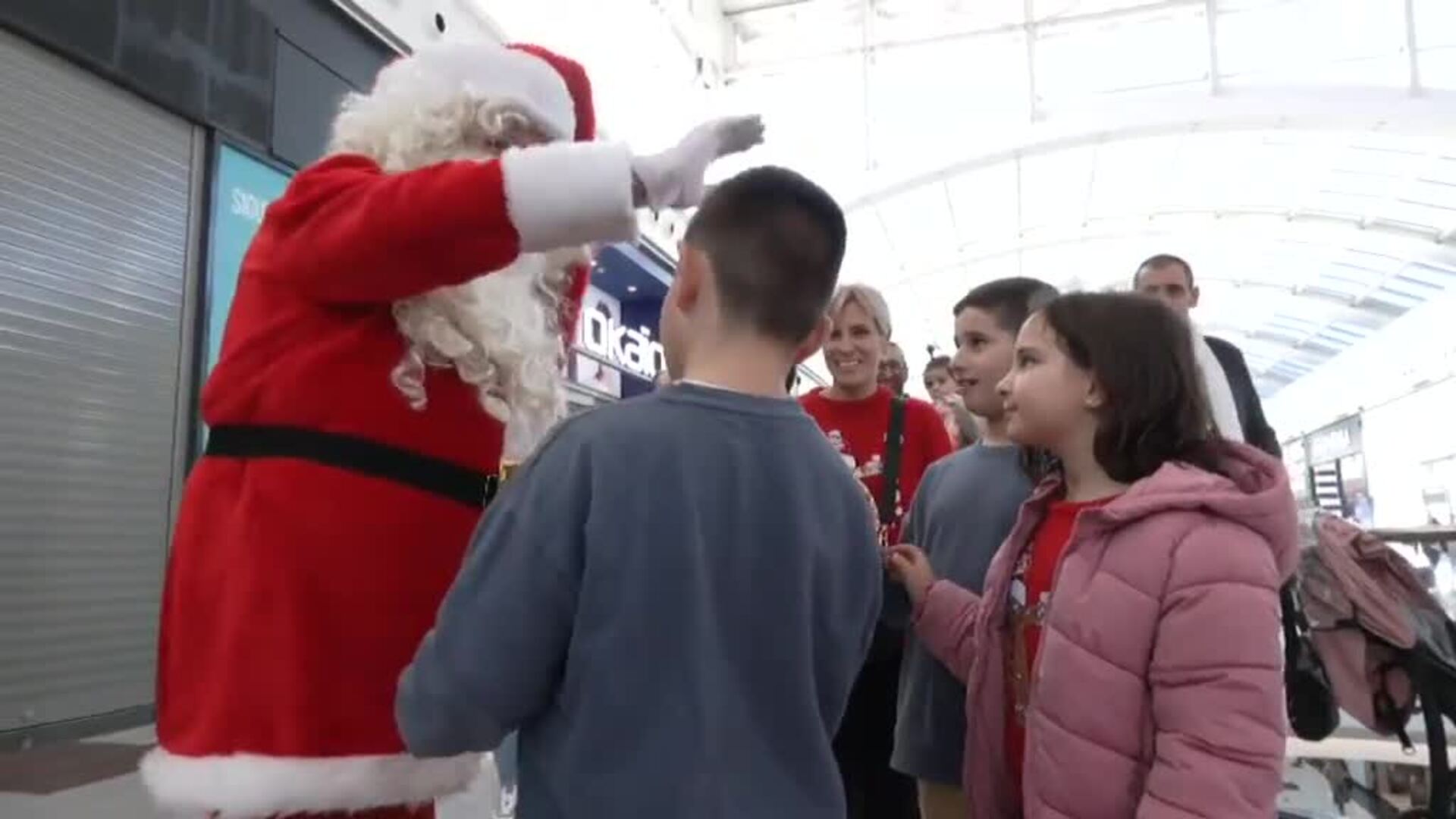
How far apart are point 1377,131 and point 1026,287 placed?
6.92 m

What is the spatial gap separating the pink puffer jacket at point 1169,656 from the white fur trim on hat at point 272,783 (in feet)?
2.69

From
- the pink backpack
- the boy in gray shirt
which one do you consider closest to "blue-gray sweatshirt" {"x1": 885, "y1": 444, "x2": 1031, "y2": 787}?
the boy in gray shirt

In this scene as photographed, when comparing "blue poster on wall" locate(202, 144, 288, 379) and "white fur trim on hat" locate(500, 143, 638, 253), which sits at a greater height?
"blue poster on wall" locate(202, 144, 288, 379)

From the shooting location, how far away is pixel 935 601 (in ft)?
5.68

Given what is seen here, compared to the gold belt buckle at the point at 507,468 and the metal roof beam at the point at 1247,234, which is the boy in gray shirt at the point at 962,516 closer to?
the gold belt buckle at the point at 507,468

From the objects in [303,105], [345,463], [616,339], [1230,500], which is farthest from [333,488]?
[616,339]

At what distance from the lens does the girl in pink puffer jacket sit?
1227 millimetres

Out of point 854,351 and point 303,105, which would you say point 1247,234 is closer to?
point 854,351

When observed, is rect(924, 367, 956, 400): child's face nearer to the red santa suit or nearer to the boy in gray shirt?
the boy in gray shirt

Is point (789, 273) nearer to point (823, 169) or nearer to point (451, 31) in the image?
point (451, 31)

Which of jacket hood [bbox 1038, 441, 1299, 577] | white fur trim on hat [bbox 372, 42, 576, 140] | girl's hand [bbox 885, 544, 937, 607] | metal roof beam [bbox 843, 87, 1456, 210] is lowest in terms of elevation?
girl's hand [bbox 885, 544, 937, 607]

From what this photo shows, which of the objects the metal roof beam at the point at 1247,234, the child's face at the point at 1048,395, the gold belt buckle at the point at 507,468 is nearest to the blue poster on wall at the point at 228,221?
the gold belt buckle at the point at 507,468

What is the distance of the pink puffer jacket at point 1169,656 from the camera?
3.97 ft

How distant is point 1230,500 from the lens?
4.31 ft
